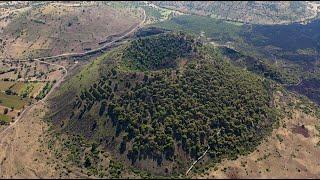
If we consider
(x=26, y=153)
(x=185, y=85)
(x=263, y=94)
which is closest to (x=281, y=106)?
(x=263, y=94)

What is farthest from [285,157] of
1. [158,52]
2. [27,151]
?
[27,151]

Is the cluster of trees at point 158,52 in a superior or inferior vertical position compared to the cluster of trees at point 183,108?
superior

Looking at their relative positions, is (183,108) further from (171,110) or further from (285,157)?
(285,157)

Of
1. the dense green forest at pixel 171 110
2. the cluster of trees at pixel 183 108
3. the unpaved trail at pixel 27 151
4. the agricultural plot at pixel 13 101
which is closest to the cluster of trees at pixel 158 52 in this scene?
the dense green forest at pixel 171 110

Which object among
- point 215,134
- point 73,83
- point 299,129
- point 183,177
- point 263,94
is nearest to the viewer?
point 183,177

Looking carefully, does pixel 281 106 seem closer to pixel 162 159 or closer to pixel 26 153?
pixel 162 159

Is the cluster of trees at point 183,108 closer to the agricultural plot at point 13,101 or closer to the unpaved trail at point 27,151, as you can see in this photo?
the unpaved trail at point 27,151
